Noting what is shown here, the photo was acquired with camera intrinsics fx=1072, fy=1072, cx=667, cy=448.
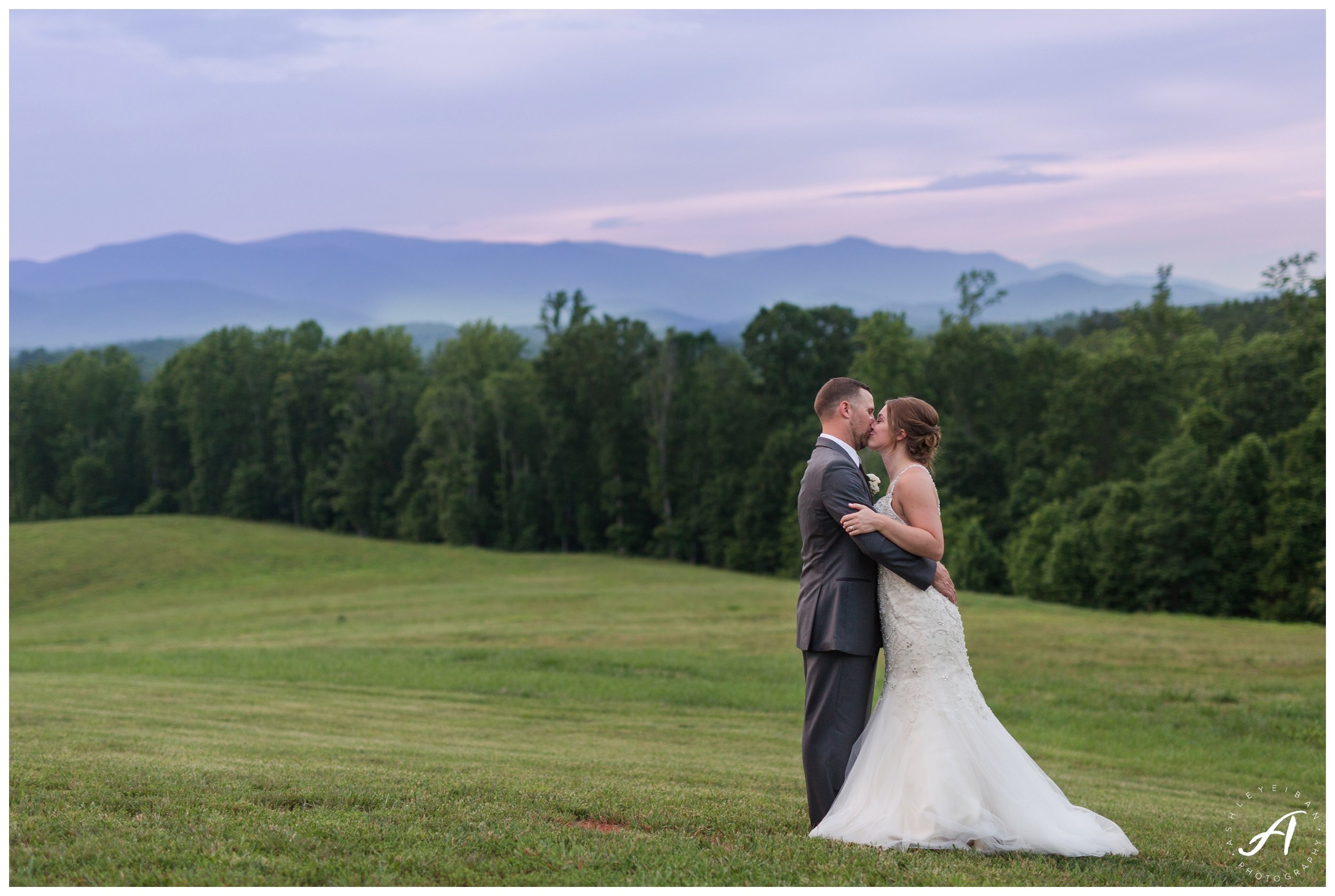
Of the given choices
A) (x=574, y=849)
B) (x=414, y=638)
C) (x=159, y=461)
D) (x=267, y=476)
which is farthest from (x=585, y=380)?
(x=574, y=849)

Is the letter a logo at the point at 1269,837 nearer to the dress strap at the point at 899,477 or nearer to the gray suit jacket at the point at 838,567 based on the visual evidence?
the gray suit jacket at the point at 838,567

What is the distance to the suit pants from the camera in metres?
7.14

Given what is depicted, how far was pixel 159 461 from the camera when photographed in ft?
301

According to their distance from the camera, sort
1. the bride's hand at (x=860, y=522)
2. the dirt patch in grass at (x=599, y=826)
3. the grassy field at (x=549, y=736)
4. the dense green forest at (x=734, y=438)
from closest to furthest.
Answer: the grassy field at (x=549, y=736) < the bride's hand at (x=860, y=522) < the dirt patch in grass at (x=599, y=826) < the dense green forest at (x=734, y=438)

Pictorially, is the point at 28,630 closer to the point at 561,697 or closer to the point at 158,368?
the point at 561,697

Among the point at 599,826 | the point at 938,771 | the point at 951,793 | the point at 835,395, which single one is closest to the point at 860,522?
the point at 835,395

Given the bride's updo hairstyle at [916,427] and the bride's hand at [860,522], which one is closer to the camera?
the bride's hand at [860,522]

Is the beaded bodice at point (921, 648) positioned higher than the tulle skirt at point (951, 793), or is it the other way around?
the beaded bodice at point (921, 648)

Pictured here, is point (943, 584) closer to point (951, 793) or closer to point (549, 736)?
point (951, 793)

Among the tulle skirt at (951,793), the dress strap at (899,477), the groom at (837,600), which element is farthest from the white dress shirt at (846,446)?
the tulle skirt at (951,793)

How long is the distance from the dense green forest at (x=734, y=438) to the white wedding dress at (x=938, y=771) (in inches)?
1647

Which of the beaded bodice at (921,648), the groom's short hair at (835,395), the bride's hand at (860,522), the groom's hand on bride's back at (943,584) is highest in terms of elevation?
the groom's short hair at (835,395)

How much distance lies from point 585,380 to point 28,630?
44784mm

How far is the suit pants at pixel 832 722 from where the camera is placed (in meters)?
7.14
